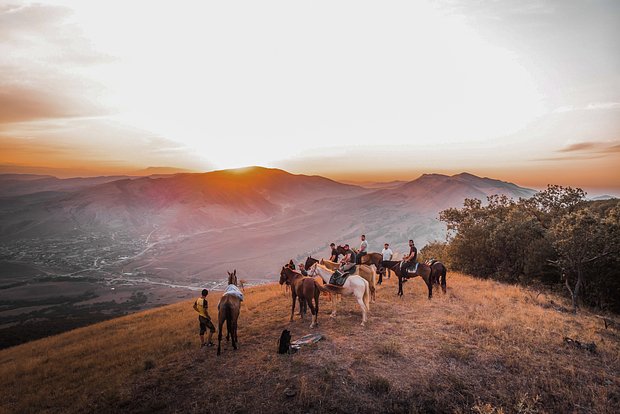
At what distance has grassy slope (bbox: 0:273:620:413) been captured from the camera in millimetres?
7902

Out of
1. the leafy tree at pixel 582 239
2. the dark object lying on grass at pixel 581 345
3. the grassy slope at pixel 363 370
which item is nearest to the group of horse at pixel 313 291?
the grassy slope at pixel 363 370

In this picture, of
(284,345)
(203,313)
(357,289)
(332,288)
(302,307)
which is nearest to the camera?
(284,345)

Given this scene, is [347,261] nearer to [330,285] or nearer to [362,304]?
[330,285]

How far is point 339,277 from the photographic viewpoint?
44.3 feet

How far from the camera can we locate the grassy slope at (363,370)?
7.90 metres

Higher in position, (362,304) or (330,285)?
(330,285)

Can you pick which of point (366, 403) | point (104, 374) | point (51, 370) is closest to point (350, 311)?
point (366, 403)

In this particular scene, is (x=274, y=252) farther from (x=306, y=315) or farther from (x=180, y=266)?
(x=306, y=315)

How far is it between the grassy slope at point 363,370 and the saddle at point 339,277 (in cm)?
184

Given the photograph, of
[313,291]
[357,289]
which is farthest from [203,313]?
[357,289]

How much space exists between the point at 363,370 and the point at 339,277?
15.7 ft

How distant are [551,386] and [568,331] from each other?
5.72 metres

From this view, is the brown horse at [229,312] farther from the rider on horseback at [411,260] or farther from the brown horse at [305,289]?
the rider on horseback at [411,260]

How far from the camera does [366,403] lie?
306 inches
